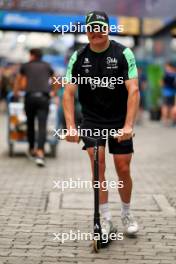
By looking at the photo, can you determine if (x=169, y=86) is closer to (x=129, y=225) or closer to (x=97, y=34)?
(x=129, y=225)

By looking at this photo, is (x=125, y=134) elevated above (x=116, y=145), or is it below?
above

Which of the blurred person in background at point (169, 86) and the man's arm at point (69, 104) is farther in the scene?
the blurred person in background at point (169, 86)

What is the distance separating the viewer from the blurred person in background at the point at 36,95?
1155cm

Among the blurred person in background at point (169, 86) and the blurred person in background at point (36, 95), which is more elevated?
the blurred person in background at point (36, 95)

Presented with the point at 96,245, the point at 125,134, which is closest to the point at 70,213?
the point at 96,245

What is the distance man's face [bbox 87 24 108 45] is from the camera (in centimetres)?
564

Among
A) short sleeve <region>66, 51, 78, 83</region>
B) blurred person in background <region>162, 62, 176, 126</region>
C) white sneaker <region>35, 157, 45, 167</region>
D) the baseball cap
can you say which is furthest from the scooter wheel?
blurred person in background <region>162, 62, 176, 126</region>

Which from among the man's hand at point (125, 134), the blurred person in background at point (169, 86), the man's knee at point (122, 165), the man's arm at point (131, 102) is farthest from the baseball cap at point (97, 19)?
the blurred person in background at point (169, 86)

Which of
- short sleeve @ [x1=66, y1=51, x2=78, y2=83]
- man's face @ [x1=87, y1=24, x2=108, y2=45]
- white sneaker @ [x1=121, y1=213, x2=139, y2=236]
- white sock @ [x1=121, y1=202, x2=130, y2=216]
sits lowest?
white sneaker @ [x1=121, y1=213, x2=139, y2=236]

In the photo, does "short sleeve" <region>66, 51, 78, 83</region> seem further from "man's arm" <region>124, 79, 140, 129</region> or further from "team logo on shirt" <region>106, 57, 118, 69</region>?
"man's arm" <region>124, 79, 140, 129</region>

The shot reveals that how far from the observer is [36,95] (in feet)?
38.0

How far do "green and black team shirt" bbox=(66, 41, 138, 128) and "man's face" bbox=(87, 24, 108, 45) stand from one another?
13cm

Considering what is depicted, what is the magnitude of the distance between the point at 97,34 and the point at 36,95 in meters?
6.03

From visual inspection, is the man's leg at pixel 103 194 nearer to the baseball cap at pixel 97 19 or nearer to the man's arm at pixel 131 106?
the man's arm at pixel 131 106
